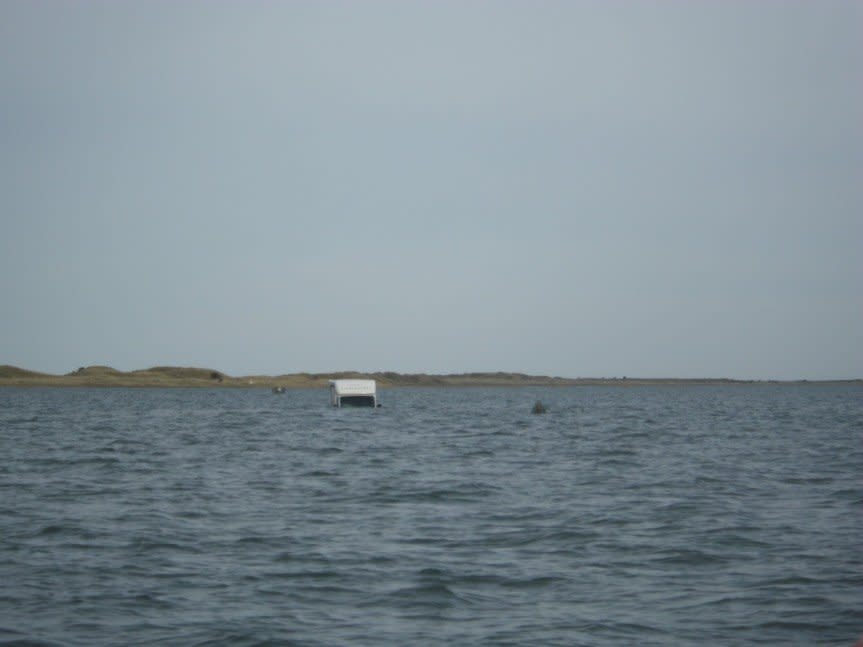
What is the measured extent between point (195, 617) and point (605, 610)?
5.63 metres

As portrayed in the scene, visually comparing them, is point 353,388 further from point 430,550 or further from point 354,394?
point 430,550

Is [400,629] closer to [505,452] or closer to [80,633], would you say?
[80,633]

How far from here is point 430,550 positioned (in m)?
18.9

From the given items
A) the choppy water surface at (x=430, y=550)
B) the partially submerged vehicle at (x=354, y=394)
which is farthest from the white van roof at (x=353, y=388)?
the choppy water surface at (x=430, y=550)

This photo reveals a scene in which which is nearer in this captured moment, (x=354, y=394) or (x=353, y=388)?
(x=354, y=394)

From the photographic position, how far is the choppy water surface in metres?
13.6

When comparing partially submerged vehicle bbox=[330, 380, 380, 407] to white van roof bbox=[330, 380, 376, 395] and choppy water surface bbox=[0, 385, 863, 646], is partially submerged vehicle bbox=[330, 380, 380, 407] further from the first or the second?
choppy water surface bbox=[0, 385, 863, 646]

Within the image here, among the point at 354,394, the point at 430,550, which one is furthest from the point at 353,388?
the point at 430,550

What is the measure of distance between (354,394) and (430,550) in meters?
76.5

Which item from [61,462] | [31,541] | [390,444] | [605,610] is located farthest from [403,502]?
[390,444]

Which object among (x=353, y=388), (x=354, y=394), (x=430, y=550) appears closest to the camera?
(x=430, y=550)

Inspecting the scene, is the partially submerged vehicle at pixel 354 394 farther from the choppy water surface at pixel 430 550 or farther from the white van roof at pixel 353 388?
the choppy water surface at pixel 430 550

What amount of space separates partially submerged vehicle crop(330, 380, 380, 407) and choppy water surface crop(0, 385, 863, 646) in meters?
55.7

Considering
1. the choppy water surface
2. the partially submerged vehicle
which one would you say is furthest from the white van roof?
the choppy water surface
